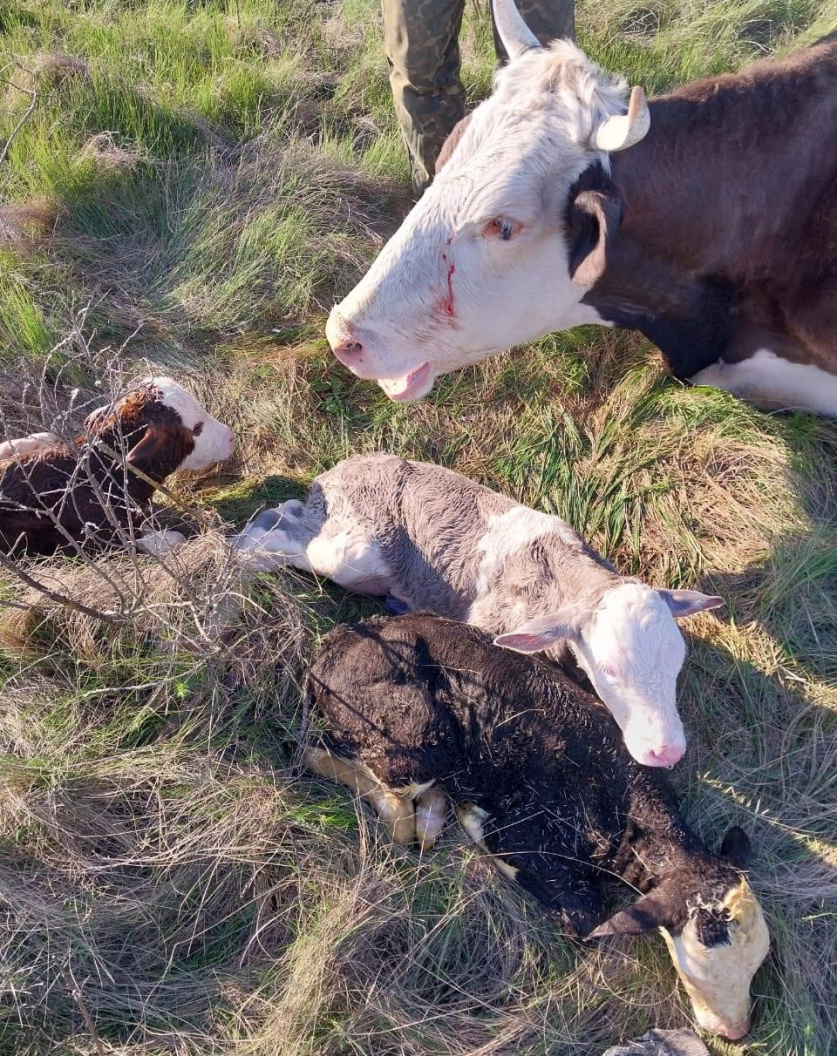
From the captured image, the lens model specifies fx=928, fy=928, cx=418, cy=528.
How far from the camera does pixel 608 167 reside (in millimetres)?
3574

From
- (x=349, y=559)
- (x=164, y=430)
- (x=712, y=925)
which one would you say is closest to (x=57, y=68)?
(x=164, y=430)

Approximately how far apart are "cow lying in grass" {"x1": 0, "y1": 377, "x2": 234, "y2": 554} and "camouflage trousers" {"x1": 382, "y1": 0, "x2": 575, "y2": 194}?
2142mm

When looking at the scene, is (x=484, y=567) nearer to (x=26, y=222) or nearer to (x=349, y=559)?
(x=349, y=559)

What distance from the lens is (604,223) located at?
3432 millimetres

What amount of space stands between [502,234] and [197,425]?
2.13m

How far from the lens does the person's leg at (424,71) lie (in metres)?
4.97

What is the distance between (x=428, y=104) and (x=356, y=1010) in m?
4.71

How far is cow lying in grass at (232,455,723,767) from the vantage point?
12.0 ft

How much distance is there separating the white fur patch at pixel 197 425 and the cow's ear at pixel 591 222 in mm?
2273

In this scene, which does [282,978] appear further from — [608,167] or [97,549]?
[608,167]

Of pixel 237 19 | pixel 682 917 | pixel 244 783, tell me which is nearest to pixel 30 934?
pixel 244 783

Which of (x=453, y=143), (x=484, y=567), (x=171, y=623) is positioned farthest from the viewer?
(x=484, y=567)

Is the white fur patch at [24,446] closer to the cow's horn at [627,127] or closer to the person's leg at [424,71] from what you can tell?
the person's leg at [424,71]

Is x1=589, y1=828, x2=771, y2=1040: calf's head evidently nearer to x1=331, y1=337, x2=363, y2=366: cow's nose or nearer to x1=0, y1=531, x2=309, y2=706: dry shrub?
x1=0, y1=531, x2=309, y2=706: dry shrub
